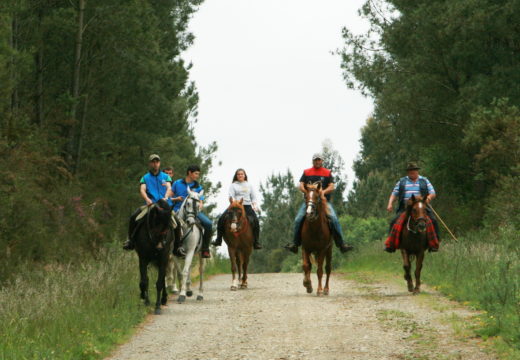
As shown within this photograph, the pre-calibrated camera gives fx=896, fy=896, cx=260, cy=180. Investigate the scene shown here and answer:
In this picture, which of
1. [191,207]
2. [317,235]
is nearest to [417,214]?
[317,235]

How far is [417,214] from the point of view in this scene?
18.2 metres

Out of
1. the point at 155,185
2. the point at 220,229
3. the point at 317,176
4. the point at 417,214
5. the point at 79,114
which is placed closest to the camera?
the point at 155,185

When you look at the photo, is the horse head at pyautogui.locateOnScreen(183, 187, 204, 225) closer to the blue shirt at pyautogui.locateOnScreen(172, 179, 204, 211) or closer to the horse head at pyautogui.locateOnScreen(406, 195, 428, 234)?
the blue shirt at pyautogui.locateOnScreen(172, 179, 204, 211)

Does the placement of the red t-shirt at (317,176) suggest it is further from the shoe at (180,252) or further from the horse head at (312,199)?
the shoe at (180,252)

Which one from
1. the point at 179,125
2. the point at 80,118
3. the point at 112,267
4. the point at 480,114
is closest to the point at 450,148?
the point at 480,114

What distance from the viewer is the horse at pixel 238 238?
20438 mm

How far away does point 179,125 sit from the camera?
133 ft

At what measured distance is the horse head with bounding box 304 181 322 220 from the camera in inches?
Result: 698

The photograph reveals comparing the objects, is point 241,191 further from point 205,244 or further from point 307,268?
point 307,268

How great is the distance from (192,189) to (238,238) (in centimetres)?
311

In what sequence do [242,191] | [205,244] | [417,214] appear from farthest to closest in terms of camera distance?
[242,191], [205,244], [417,214]

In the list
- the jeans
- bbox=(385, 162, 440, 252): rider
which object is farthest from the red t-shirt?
bbox=(385, 162, 440, 252): rider

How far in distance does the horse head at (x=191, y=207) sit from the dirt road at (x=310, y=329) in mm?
1649

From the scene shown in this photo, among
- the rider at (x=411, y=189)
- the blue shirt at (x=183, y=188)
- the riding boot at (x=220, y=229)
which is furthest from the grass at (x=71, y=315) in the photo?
the rider at (x=411, y=189)
